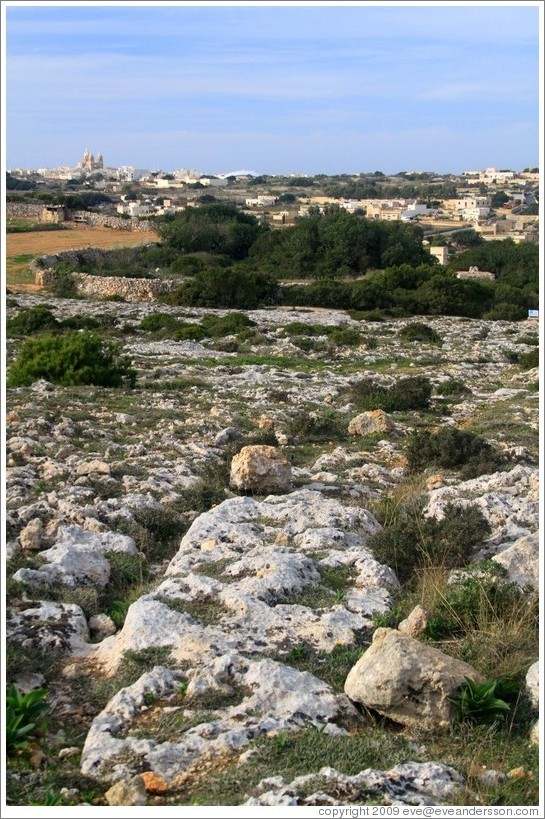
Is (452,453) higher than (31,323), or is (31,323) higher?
(31,323)

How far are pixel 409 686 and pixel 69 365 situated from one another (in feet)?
35.0

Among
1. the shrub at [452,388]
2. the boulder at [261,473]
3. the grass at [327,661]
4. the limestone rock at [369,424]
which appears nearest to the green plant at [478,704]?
the grass at [327,661]

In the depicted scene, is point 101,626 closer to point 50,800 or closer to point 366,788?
point 50,800

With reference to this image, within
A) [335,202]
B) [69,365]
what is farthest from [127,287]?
[335,202]

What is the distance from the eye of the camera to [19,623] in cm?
495

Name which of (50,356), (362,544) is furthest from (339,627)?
(50,356)

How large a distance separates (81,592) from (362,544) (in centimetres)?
195

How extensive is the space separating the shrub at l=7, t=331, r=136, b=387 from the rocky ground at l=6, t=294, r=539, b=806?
9.67 feet

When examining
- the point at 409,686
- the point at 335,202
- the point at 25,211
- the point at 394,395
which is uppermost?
the point at 335,202

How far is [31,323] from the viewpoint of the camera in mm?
21562

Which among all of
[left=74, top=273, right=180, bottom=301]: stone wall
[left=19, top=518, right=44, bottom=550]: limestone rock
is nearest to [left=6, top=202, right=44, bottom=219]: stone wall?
[left=74, top=273, right=180, bottom=301]: stone wall

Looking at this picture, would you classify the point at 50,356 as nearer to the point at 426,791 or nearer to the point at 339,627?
the point at 339,627

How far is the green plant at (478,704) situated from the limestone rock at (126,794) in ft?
4.84

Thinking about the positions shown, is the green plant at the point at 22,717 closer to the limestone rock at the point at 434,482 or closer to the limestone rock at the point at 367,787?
the limestone rock at the point at 367,787
